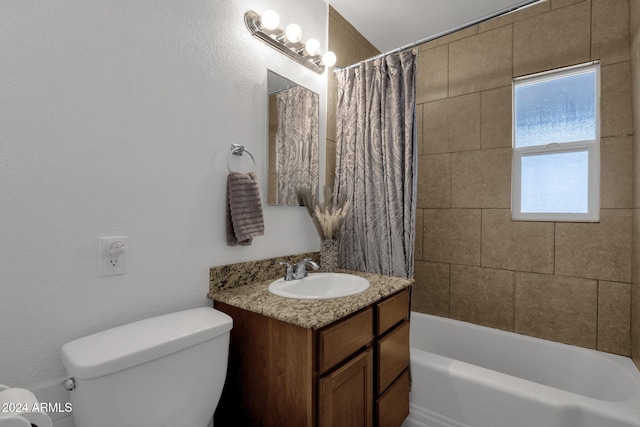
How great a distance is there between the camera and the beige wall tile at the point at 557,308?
1799 millimetres

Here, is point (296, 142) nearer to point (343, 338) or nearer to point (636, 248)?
point (343, 338)

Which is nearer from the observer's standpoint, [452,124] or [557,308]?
[557,308]

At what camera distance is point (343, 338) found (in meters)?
1.08

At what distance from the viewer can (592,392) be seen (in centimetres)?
163

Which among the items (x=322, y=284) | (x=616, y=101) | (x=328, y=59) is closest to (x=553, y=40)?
(x=616, y=101)

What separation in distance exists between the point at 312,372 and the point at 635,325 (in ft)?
6.00

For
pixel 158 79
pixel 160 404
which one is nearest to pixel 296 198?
pixel 158 79

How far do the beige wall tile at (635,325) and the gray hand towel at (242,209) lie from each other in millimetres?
1965

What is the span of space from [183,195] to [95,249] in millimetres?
345

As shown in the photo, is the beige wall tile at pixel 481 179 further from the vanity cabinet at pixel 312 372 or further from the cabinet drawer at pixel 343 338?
the cabinet drawer at pixel 343 338

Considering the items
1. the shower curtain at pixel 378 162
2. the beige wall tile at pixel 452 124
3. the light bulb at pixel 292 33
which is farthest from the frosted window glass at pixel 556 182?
the light bulb at pixel 292 33

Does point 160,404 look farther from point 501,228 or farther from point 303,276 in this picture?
point 501,228

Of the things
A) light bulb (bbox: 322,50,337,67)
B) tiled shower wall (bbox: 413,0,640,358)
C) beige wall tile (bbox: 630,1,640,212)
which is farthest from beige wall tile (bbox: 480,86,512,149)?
light bulb (bbox: 322,50,337,67)

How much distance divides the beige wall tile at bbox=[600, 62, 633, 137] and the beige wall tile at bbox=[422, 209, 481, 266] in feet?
2.77
